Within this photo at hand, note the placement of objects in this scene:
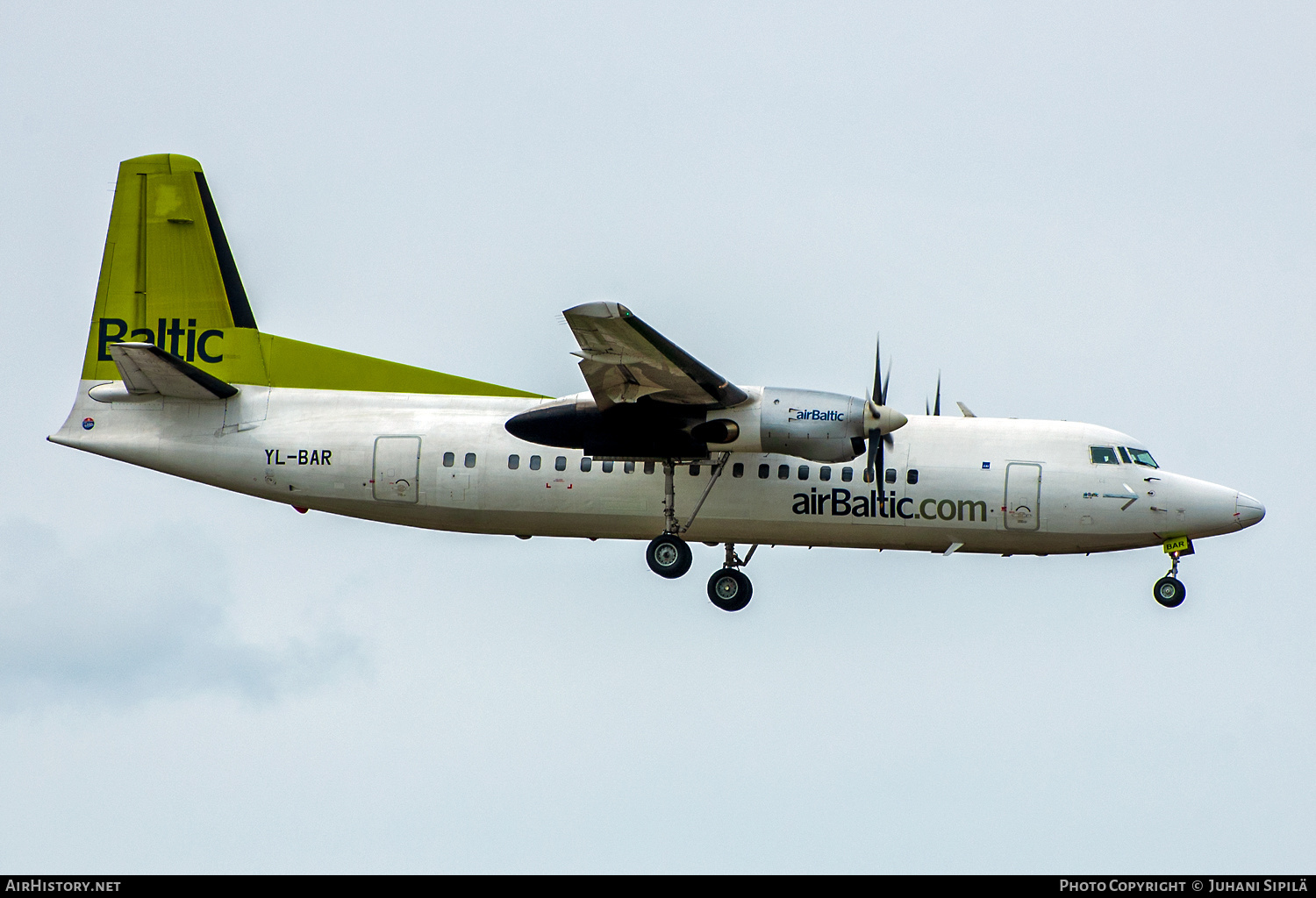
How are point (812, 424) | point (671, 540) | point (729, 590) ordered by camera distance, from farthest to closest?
1. point (729, 590)
2. point (671, 540)
3. point (812, 424)

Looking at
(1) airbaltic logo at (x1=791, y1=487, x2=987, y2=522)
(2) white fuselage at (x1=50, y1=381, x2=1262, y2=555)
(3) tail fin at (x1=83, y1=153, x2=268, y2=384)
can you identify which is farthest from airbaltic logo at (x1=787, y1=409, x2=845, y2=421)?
(3) tail fin at (x1=83, y1=153, x2=268, y2=384)

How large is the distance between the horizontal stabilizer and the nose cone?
16934 millimetres

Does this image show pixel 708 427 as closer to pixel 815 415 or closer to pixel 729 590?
pixel 815 415

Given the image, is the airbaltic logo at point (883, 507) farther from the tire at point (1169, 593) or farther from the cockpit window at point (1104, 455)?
the tire at point (1169, 593)

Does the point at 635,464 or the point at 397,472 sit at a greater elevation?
the point at 635,464

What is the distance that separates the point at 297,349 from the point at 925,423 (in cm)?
1094

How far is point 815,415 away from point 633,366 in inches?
115

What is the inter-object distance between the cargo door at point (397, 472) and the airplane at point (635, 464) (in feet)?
0.11

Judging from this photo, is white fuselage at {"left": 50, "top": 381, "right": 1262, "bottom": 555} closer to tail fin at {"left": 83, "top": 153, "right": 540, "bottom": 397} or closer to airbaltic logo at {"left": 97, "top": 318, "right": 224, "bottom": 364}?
tail fin at {"left": 83, "top": 153, "right": 540, "bottom": 397}

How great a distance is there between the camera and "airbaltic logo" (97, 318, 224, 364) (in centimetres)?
2942

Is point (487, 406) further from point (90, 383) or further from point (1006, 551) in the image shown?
point (1006, 551)

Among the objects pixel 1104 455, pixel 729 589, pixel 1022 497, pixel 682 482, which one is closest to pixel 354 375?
pixel 682 482

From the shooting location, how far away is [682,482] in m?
27.4
